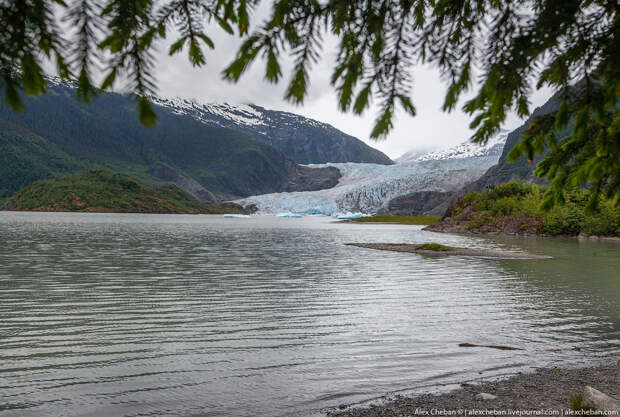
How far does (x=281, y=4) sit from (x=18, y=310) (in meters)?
16.2

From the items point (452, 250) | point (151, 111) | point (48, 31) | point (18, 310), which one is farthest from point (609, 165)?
point (452, 250)

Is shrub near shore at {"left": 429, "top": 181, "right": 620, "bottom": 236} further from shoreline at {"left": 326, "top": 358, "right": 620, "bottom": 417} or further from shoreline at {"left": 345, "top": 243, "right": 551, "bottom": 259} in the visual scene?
shoreline at {"left": 326, "top": 358, "right": 620, "bottom": 417}

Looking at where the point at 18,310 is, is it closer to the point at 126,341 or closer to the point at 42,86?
the point at 126,341

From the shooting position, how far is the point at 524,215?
274 feet

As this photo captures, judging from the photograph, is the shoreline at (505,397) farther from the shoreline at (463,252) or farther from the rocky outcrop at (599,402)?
the shoreline at (463,252)

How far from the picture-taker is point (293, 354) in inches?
423

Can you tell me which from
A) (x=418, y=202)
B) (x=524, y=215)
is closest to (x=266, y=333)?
(x=524, y=215)

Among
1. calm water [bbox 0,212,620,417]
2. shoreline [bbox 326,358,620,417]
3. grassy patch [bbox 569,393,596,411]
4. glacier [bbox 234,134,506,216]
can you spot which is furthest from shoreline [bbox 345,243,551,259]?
glacier [bbox 234,134,506,216]

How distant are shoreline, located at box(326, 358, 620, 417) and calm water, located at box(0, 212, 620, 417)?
0.64 metres

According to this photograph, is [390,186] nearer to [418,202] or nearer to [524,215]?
[418,202]

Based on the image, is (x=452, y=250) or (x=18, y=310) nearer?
(x=18, y=310)

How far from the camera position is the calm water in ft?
27.3

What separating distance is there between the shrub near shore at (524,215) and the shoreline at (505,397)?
212 ft

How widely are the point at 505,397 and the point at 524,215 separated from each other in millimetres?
84898
